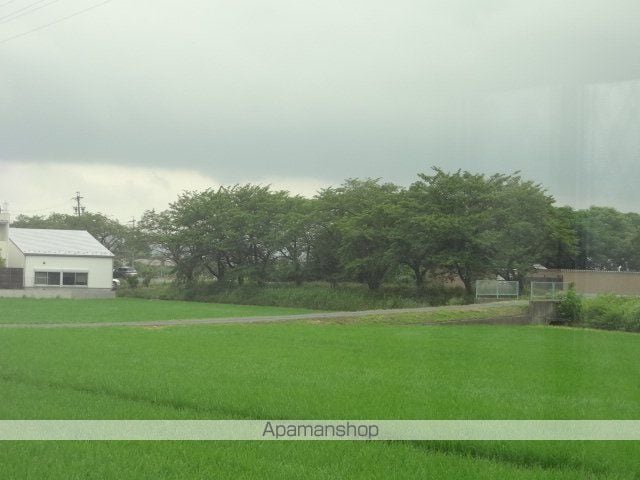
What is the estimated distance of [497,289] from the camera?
37.2m

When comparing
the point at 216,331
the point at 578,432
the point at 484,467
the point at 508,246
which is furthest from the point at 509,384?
the point at 508,246

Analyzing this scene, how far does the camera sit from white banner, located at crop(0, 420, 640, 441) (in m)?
8.29

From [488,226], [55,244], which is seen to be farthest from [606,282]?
[55,244]

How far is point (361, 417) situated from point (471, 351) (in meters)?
9.62

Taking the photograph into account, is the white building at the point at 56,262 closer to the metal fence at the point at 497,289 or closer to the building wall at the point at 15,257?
the building wall at the point at 15,257

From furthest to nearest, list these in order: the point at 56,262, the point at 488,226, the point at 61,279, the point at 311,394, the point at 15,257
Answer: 1. the point at 61,279
2. the point at 15,257
3. the point at 56,262
4. the point at 488,226
5. the point at 311,394

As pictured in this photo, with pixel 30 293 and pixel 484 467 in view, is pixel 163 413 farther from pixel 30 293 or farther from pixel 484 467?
pixel 30 293

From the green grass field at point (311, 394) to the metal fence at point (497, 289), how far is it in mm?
15073

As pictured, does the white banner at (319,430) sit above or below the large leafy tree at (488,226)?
below

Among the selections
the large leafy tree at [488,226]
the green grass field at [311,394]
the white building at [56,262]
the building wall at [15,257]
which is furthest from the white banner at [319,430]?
the building wall at [15,257]

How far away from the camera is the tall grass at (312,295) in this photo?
42281 millimetres

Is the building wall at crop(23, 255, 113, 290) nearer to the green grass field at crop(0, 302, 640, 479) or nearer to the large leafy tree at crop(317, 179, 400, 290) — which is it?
the large leafy tree at crop(317, 179, 400, 290)

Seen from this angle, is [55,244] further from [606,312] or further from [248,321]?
[606,312]

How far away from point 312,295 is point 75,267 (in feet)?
72.0
